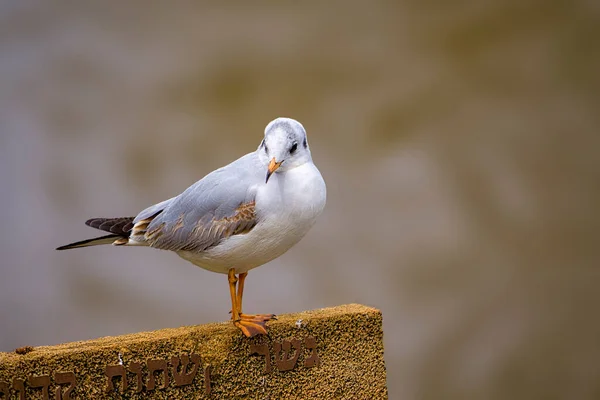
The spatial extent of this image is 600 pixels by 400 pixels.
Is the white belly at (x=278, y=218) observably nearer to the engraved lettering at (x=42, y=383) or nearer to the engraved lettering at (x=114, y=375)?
the engraved lettering at (x=114, y=375)

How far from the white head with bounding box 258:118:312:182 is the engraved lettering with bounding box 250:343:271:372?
57 centimetres

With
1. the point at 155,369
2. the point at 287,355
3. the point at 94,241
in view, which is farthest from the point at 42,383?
the point at 287,355

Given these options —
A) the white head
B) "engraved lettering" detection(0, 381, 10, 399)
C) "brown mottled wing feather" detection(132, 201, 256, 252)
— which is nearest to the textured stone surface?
"engraved lettering" detection(0, 381, 10, 399)

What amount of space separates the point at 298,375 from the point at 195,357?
1.18ft

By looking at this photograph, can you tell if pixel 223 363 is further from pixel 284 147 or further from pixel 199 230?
pixel 284 147

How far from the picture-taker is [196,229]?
216 cm

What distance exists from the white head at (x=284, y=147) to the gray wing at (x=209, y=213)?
97mm

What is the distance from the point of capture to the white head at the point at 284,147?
2023mm

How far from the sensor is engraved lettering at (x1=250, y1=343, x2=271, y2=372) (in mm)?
2268

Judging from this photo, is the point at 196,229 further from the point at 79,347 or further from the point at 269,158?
the point at 79,347

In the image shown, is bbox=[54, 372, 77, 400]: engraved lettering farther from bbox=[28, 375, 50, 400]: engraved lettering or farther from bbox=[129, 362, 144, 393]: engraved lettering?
bbox=[129, 362, 144, 393]: engraved lettering

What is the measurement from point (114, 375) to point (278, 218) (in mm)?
663

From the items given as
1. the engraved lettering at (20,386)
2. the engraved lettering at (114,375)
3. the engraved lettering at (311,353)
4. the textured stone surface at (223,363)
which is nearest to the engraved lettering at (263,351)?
the textured stone surface at (223,363)

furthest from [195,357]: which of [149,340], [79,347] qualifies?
[79,347]
